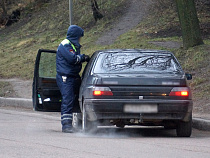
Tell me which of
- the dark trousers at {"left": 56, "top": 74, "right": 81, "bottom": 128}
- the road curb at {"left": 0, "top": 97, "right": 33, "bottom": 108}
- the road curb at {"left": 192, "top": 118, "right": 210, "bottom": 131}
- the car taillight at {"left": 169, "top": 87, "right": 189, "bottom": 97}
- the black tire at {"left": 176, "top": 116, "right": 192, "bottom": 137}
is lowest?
the road curb at {"left": 0, "top": 97, "right": 33, "bottom": 108}

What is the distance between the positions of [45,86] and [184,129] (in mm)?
2944

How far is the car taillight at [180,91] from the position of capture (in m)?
8.95

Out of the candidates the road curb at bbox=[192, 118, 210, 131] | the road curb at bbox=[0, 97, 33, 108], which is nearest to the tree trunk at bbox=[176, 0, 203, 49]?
the road curb at bbox=[0, 97, 33, 108]

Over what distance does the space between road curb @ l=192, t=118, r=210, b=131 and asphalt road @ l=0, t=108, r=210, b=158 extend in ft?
0.62

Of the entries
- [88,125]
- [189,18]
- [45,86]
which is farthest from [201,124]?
[189,18]

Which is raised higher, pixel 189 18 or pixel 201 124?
pixel 189 18

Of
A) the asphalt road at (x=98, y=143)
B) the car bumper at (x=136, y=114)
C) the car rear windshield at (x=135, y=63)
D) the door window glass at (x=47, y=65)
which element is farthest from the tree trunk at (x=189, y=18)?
the car bumper at (x=136, y=114)

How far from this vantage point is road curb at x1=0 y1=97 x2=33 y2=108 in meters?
16.5

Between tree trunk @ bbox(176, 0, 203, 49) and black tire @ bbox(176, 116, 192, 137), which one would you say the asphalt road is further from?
tree trunk @ bbox(176, 0, 203, 49)

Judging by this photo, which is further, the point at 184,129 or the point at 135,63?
the point at 135,63

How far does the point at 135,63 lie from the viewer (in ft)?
31.3

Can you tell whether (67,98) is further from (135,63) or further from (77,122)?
(135,63)

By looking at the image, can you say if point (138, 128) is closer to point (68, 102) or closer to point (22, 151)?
point (68, 102)

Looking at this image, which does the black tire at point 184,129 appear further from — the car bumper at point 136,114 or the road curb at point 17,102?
the road curb at point 17,102
